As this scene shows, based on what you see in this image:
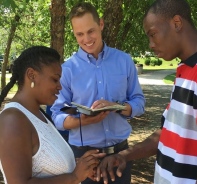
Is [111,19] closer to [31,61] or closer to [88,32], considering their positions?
[88,32]

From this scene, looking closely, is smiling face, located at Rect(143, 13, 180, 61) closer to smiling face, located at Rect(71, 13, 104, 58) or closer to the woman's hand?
the woman's hand

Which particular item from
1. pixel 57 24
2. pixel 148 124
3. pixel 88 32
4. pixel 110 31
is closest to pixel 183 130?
pixel 88 32

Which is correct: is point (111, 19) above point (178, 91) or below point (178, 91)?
above

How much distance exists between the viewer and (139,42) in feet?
42.7

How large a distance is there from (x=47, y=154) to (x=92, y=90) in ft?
3.25

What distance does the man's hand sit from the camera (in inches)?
89.6

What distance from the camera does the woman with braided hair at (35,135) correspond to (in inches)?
71.6

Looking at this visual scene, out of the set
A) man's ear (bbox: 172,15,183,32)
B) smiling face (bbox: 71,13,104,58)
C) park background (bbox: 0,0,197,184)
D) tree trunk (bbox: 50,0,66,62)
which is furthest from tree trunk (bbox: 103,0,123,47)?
man's ear (bbox: 172,15,183,32)

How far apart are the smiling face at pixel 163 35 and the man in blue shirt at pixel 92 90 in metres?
0.98

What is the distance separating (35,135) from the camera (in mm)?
1938

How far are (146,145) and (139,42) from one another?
10.9 meters

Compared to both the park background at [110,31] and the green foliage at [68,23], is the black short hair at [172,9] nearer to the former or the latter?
the park background at [110,31]

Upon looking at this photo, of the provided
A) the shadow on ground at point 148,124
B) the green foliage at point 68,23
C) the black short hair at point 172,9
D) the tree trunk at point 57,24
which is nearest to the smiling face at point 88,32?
the black short hair at point 172,9

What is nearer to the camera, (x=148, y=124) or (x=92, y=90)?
(x=92, y=90)
